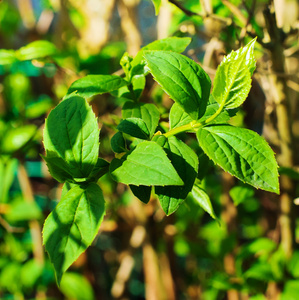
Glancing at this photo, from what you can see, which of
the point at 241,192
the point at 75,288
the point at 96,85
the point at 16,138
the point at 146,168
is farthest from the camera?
the point at 75,288

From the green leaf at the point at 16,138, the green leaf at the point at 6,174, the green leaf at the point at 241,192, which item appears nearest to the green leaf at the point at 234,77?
the green leaf at the point at 241,192

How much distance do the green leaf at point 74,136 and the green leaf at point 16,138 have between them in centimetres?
53

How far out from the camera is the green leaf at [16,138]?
37.3 inches

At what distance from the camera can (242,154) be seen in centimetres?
41

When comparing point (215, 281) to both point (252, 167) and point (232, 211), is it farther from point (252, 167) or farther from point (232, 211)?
point (252, 167)

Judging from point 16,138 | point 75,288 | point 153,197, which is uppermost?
point 16,138

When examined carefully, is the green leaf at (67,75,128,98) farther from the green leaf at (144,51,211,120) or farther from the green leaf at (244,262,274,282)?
the green leaf at (244,262,274,282)

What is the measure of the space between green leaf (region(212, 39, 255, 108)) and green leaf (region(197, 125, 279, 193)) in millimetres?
34

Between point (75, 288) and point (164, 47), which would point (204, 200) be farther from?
point (75, 288)

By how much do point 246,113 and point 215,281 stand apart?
0.41 m

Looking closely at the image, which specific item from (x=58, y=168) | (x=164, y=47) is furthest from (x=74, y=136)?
(x=164, y=47)

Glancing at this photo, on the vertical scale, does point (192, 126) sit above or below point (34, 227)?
above

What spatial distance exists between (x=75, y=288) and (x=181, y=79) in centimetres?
96

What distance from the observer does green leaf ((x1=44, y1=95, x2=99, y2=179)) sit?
0.42 m
